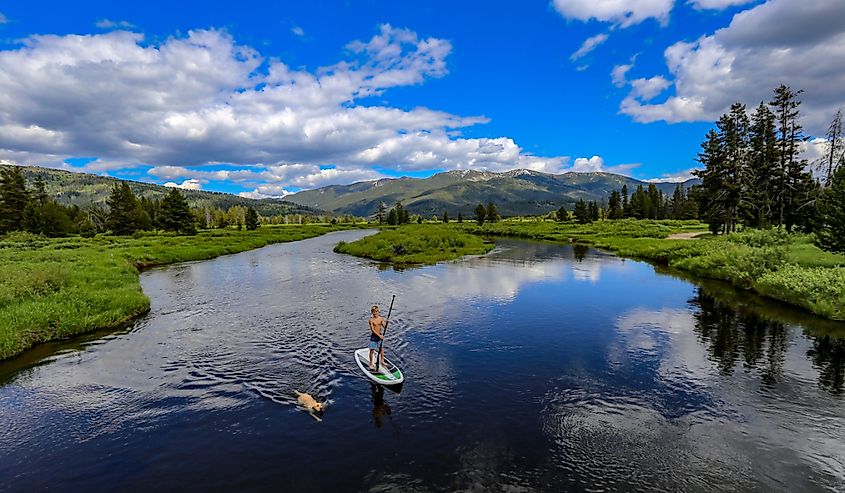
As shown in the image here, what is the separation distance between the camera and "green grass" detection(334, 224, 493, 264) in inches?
2562

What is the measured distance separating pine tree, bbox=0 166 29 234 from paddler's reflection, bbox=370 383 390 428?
403ft

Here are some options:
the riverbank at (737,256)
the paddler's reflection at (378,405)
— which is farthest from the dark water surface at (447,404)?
the riverbank at (737,256)

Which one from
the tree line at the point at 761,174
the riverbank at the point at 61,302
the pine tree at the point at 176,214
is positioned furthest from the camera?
the pine tree at the point at 176,214

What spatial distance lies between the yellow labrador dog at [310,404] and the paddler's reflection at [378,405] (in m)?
2.14

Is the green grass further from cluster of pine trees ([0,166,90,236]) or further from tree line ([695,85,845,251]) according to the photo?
cluster of pine trees ([0,166,90,236])

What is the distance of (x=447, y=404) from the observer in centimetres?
1725

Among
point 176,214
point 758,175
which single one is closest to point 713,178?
point 758,175

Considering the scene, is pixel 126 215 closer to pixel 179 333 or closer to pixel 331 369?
pixel 179 333

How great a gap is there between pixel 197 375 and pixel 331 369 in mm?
6509

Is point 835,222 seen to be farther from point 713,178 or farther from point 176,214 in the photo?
point 176,214

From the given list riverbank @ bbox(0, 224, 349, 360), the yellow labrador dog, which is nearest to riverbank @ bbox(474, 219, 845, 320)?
the yellow labrador dog

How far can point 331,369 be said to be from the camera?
68.6ft

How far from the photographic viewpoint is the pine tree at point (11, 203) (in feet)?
318

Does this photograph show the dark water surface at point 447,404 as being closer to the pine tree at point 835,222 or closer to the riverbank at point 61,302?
the riverbank at point 61,302
